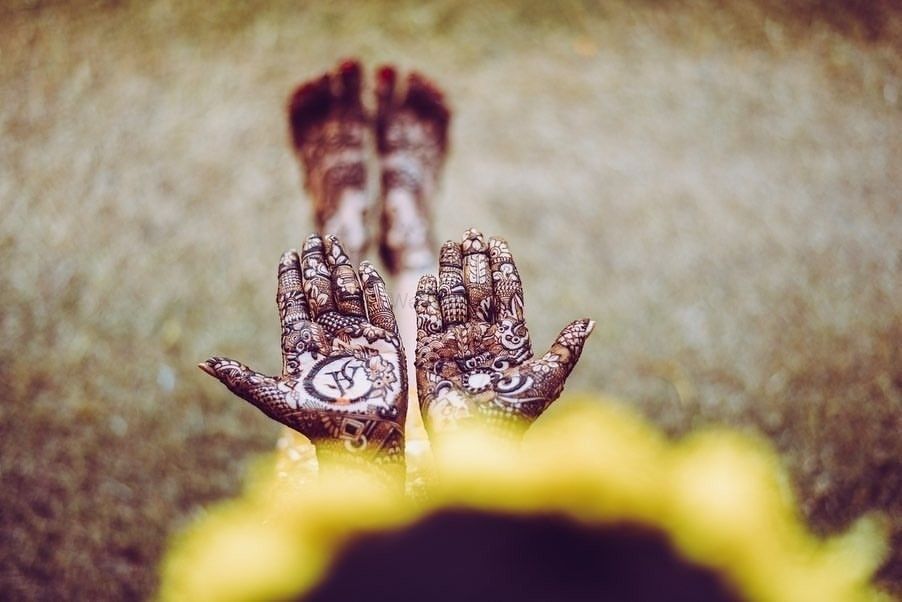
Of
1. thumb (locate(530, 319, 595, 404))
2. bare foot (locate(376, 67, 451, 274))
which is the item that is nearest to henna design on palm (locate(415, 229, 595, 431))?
thumb (locate(530, 319, 595, 404))

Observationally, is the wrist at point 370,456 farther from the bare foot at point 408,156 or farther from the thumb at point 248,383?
the bare foot at point 408,156

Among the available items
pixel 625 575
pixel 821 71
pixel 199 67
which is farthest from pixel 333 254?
pixel 821 71

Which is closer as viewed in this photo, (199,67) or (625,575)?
(625,575)

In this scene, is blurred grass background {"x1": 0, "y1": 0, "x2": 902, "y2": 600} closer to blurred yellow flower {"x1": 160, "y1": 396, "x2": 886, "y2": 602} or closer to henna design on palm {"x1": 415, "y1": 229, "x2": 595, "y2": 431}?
blurred yellow flower {"x1": 160, "y1": 396, "x2": 886, "y2": 602}

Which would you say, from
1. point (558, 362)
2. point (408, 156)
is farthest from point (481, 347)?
point (408, 156)

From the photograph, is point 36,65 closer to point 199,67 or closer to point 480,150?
point 199,67

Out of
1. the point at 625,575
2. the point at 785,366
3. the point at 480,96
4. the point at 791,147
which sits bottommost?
the point at 625,575
